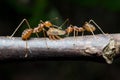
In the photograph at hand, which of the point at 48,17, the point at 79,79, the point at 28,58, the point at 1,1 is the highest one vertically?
the point at 1,1

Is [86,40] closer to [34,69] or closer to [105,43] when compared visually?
[105,43]

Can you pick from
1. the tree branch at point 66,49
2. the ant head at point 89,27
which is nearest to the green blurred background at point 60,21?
the tree branch at point 66,49

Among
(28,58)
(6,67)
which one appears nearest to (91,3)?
(28,58)

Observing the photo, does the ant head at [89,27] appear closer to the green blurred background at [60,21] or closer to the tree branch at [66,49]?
the tree branch at [66,49]

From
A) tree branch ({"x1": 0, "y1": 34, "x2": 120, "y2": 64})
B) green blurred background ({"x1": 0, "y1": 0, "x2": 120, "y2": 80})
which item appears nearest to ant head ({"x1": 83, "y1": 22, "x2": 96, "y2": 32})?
tree branch ({"x1": 0, "y1": 34, "x2": 120, "y2": 64})

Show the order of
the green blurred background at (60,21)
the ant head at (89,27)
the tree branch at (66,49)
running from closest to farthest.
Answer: the tree branch at (66,49) → the ant head at (89,27) → the green blurred background at (60,21)

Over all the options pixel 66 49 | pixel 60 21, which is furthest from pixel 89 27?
pixel 60 21

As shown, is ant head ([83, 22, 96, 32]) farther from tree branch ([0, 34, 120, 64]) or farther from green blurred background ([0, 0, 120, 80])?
green blurred background ([0, 0, 120, 80])
